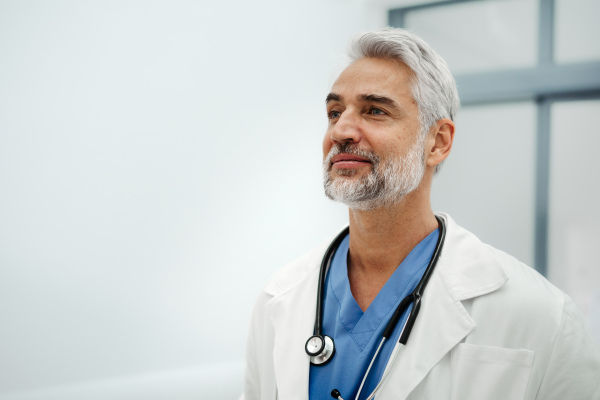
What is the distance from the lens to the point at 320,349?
1.12 meters

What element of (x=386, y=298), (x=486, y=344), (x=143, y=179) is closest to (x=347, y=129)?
(x=386, y=298)

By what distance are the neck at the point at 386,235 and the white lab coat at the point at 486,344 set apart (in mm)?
89

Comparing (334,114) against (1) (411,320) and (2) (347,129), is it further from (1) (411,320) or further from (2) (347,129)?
(1) (411,320)

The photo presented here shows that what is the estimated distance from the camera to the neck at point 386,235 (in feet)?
3.92

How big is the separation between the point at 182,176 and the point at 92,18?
2.27 ft

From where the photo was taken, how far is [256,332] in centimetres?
131

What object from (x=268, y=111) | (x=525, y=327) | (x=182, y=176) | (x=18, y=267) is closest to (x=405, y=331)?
(x=525, y=327)

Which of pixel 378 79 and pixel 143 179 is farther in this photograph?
pixel 143 179

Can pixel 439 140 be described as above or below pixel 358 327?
above

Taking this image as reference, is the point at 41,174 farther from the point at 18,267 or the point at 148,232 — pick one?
the point at 148,232

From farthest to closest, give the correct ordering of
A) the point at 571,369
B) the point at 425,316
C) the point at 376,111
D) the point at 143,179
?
the point at 143,179 → the point at 376,111 → the point at 425,316 → the point at 571,369

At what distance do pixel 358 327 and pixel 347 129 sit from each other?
0.42 metres

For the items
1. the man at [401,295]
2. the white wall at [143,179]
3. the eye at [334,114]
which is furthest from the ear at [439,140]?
the white wall at [143,179]

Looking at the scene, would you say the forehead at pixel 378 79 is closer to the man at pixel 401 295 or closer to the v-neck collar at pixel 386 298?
the man at pixel 401 295
